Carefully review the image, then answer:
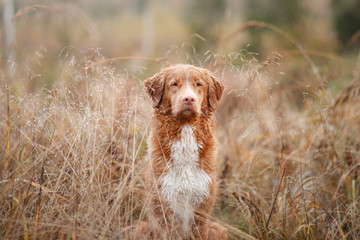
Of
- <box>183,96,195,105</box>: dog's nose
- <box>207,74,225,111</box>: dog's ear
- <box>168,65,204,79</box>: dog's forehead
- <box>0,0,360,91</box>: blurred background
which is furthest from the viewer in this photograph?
<box>0,0,360,91</box>: blurred background

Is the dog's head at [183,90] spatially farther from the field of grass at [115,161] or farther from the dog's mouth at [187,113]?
the field of grass at [115,161]

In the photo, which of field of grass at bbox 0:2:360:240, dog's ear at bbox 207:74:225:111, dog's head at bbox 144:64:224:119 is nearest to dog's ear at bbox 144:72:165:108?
dog's head at bbox 144:64:224:119

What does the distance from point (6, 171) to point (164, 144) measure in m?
1.41

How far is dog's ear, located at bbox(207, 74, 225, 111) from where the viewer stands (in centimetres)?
342

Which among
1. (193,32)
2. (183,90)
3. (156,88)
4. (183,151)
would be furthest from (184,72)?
(193,32)

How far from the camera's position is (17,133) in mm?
2971

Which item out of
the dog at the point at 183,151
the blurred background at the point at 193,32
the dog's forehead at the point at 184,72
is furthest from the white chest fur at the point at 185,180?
the blurred background at the point at 193,32

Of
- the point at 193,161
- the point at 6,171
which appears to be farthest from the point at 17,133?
the point at 193,161

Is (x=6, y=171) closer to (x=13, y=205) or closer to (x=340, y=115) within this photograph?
(x=13, y=205)

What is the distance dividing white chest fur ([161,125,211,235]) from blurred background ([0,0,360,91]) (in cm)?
110

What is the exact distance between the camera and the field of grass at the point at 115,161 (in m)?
2.54

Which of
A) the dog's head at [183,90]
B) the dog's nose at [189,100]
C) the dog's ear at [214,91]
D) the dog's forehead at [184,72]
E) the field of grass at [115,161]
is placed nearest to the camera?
the field of grass at [115,161]

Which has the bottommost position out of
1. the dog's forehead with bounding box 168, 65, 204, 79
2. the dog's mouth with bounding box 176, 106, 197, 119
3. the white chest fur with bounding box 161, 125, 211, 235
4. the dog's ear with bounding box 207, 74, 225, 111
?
the white chest fur with bounding box 161, 125, 211, 235

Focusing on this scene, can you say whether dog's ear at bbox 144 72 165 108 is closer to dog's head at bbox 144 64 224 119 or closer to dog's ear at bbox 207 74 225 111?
dog's head at bbox 144 64 224 119
